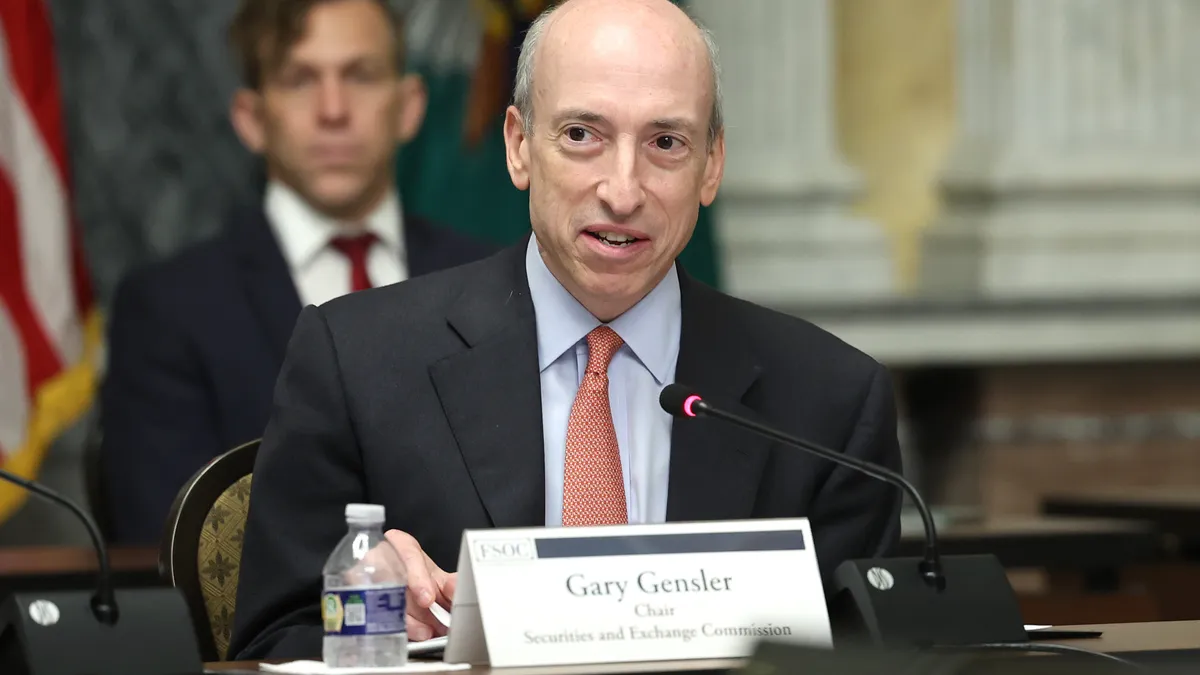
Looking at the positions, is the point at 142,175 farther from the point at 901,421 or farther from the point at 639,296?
the point at 639,296

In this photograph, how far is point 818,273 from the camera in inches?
221

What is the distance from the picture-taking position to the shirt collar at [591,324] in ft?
8.21

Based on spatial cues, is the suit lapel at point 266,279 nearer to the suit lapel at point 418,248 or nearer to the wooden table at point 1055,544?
the suit lapel at point 418,248

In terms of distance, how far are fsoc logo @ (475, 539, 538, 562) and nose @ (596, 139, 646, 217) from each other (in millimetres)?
671

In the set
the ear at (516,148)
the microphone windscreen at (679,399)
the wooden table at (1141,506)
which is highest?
the ear at (516,148)

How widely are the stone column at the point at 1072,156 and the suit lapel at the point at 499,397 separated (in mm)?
3329

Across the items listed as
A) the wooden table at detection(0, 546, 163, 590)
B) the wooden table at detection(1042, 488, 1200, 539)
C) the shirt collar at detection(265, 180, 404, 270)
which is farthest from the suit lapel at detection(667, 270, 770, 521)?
the wooden table at detection(1042, 488, 1200, 539)

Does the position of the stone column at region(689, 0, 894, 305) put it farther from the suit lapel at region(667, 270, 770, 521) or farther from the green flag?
the suit lapel at region(667, 270, 770, 521)

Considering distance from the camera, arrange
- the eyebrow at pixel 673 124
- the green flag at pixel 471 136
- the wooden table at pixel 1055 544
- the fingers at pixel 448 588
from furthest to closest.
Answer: the green flag at pixel 471 136
the wooden table at pixel 1055 544
the eyebrow at pixel 673 124
the fingers at pixel 448 588

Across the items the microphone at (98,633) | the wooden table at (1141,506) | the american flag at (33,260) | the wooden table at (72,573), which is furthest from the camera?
the american flag at (33,260)

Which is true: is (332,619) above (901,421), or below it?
below

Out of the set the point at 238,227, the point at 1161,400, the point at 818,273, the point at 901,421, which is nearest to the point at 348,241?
the point at 238,227

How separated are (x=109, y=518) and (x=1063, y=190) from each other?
298 cm

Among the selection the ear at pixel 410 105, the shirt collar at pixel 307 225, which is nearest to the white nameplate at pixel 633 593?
the shirt collar at pixel 307 225
